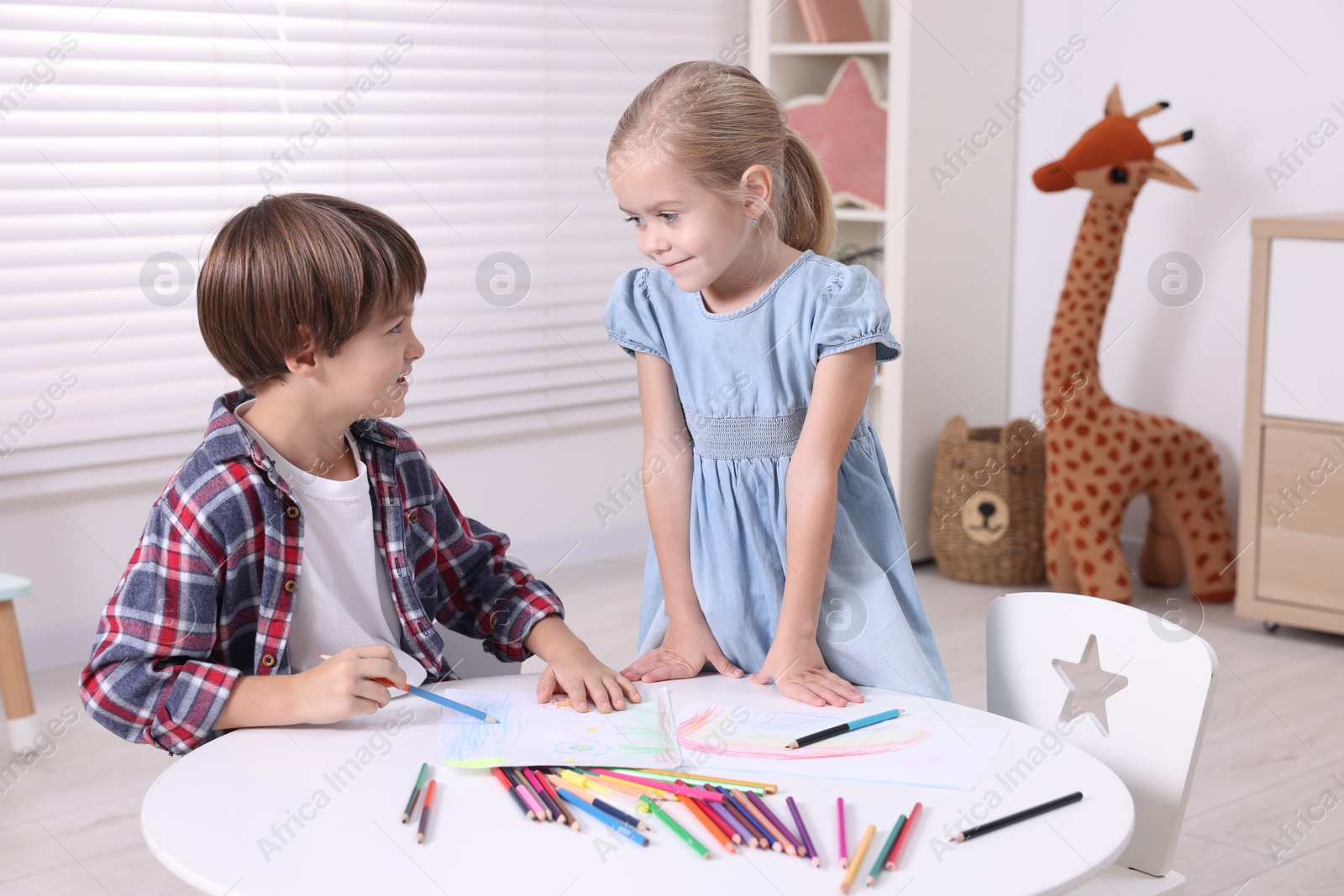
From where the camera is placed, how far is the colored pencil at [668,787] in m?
0.95

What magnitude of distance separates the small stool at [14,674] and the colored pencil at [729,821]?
1.71 metres

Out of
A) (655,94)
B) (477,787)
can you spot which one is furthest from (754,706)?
(655,94)

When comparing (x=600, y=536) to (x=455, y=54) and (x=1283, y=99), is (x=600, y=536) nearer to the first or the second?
(x=455, y=54)

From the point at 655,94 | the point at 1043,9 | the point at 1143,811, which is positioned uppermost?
the point at 1043,9

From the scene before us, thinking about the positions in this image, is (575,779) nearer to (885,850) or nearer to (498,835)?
(498,835)

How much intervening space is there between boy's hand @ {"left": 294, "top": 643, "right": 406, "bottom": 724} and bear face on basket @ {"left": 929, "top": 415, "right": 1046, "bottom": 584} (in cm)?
239

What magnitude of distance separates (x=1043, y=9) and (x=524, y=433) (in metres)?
1.74

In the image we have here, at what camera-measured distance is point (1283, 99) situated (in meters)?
3.10

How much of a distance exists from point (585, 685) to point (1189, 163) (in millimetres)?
2646

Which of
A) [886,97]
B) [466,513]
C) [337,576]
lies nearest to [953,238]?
[886,97]

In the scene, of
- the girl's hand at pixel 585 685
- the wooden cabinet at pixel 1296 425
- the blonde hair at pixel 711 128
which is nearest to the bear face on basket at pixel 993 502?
the wooden cabinet at pixel 1296 425

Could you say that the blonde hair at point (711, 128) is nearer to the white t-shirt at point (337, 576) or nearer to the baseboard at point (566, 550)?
the white t-shirt at point (337, 576)

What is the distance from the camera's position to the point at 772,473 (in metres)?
1.37

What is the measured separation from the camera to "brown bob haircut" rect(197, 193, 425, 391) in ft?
3.93
